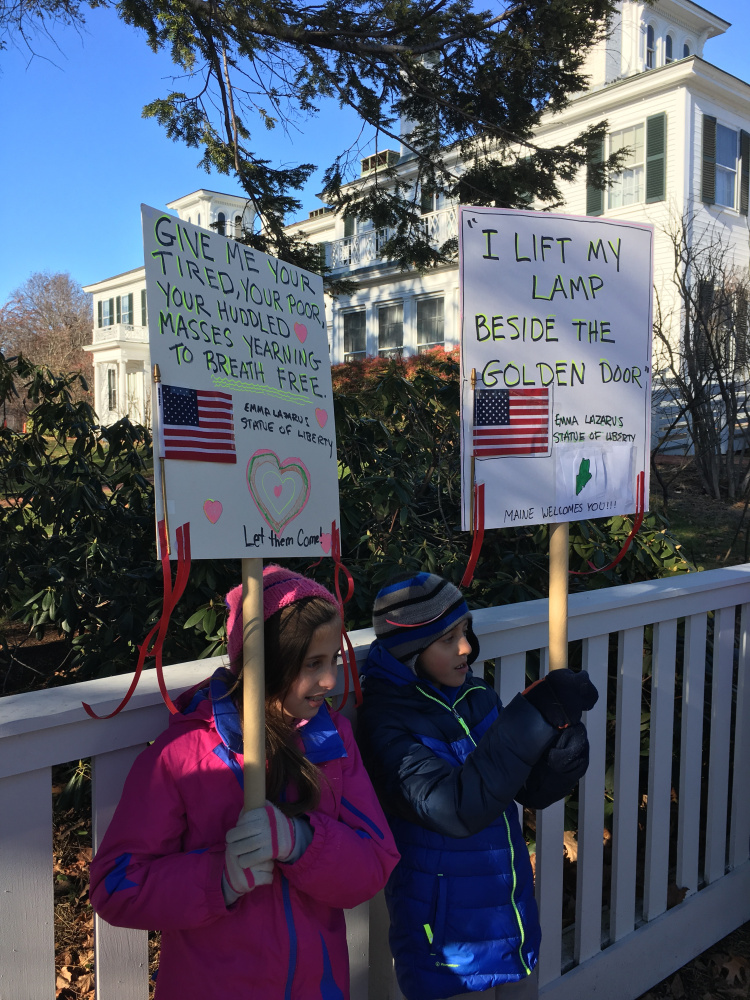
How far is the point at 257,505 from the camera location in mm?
1628

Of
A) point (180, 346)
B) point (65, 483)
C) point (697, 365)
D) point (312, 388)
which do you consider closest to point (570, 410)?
point (312, 388)

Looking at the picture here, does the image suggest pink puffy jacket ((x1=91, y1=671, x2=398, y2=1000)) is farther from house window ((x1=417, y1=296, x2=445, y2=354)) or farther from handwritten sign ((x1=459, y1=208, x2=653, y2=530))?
house window ((x1=417, y1=296, x2=445, y2=354))

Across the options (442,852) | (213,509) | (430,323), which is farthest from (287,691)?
(430,323)

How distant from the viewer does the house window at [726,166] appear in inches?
710

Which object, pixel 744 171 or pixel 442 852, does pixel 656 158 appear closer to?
pixel 744 171

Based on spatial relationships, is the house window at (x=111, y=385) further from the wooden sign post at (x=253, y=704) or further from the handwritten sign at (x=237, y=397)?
the wooden sign post at (x=253, y=704)

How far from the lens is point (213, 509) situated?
1544mm

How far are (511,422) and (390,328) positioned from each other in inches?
852

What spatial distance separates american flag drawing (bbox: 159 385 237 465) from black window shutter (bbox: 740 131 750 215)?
783 inches

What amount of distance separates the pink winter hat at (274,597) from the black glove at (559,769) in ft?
1.91

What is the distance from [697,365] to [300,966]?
8554 millimetres

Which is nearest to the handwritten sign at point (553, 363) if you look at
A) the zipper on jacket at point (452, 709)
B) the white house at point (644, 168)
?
the zipper on jacket at point (452, 709)

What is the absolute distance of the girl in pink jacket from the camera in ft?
4.79

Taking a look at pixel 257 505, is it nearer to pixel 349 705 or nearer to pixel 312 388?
pixel 312 388
